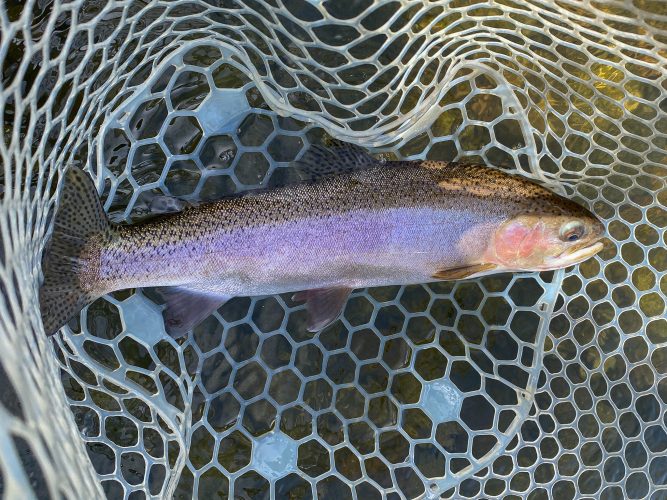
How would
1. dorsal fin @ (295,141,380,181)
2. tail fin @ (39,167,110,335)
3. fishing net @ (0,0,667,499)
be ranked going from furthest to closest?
fishing net @ (0,0,667,499), dorsal fin @ (295,141,380,181), tail fin @ (39,167,110,335)

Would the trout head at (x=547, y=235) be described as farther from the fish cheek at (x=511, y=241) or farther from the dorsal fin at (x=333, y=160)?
the dorsal fin at (x=333, y=160)

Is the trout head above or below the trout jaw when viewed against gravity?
above

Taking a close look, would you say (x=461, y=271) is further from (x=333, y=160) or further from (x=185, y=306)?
(x=185, y=306)

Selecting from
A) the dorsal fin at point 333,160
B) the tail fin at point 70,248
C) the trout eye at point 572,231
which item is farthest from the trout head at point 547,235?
the tail fin at point 70,248

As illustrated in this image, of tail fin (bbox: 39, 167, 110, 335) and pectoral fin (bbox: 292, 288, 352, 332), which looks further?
pectoral fin (bbox: 292, 288, 352, 332)

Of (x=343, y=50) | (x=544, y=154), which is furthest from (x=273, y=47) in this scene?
(x=544, y=154)

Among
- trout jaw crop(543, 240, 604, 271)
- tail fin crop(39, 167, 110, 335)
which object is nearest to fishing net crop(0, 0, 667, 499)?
tail fin crop(39, 167, 110, 335)

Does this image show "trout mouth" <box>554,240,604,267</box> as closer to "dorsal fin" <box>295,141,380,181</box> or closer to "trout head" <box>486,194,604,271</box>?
"trout head" <box>486,194,604,271</box>
